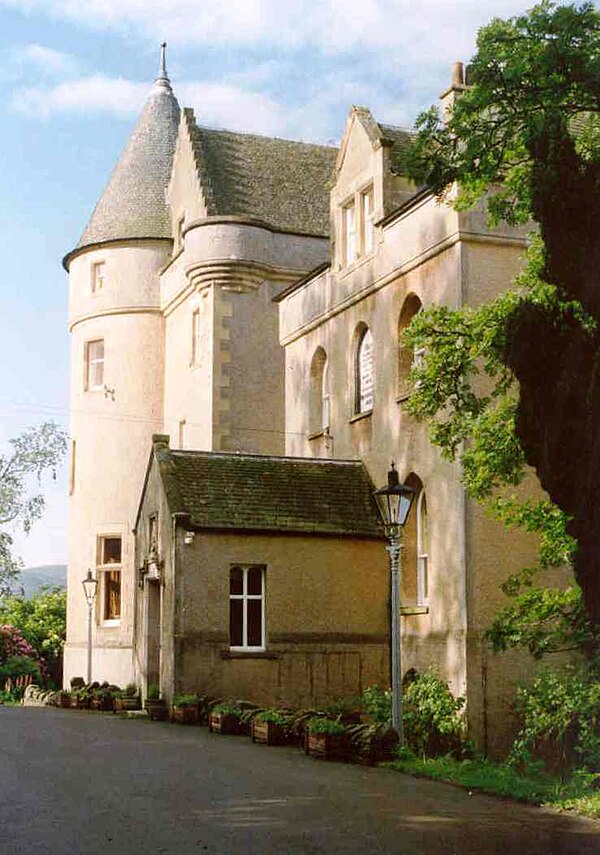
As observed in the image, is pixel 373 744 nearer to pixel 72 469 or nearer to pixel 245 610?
pixel 245 610

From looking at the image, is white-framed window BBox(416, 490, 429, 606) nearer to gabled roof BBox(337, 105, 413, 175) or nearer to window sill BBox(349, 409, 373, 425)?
window sill BBox(349, 409, 373, 425)

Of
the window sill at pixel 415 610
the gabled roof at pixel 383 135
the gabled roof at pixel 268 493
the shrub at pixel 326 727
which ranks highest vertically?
the gabled roof at pixel 383 135

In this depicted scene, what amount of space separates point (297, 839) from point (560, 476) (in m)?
5.15

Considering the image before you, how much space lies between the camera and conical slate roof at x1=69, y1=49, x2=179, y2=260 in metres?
38.8

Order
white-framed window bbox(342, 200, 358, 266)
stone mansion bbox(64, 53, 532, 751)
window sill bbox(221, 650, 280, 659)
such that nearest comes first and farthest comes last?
1. stone mansion bbox(64, 53, 532, 751)
2. window sill bbox(221, 650, 280, 659)
3. white-framed window bbox(342, 200, 358, 266)

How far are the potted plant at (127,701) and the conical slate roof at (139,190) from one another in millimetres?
15619

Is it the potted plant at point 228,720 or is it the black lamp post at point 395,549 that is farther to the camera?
the potted plant at point 228,720

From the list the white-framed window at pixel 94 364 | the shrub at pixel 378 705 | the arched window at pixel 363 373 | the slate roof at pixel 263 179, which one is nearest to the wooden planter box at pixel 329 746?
the shrub at pixel 378 705

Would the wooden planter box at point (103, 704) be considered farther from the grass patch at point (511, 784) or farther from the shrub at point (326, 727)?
the grass patch at point (511, 784)

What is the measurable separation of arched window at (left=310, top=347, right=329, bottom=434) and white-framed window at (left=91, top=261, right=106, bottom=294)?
11.6 m

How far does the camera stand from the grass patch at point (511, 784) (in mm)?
12650

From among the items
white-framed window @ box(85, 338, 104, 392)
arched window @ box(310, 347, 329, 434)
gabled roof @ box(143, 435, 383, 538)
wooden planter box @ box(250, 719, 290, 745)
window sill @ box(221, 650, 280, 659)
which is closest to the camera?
wooden planter box @ box(250, 719, 290, 745)

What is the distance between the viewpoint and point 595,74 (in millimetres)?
14703

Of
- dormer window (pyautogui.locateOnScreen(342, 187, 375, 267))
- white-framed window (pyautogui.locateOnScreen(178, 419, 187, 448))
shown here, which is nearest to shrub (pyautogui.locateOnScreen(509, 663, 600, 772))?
dormer window (pyautogui.locateOnScreen(342, 187, 375, 267))
